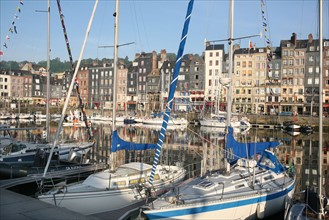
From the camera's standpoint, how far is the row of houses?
274ft

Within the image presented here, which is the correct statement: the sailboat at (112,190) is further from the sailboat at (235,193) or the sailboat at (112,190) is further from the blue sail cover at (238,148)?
the blue sail cover at (238,148)

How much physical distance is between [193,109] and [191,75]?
39.6ft

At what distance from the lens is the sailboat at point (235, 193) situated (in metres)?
10.8

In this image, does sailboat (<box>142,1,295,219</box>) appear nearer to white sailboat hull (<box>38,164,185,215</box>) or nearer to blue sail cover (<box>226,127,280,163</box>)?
blue sail cover (<box>226,127,280,163</box>)

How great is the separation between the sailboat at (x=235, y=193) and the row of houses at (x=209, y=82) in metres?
56.1

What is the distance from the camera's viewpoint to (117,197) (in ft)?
43.8

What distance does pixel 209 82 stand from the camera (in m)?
95.9

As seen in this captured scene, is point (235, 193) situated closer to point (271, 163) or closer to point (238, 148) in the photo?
point (238, 148)

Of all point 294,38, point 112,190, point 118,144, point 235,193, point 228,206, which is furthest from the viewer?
point 294,38

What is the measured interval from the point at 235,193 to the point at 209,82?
8504 cm

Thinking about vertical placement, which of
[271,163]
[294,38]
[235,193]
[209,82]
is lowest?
[235,193]

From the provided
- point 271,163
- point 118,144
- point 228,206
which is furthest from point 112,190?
point 271,163

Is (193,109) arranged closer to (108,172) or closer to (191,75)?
(191,75)

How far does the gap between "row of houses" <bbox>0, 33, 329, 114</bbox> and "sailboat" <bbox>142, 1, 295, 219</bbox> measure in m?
56.1
